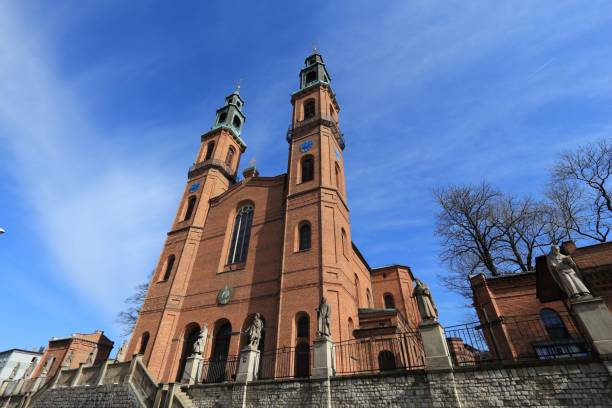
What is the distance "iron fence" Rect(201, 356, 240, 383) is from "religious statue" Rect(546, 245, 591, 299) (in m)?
13.3

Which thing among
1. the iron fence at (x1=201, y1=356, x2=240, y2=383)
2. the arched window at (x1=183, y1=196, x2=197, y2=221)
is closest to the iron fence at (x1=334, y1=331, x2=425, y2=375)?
the iron fence at (x1=201, y1=356, x2=240, y2=383)

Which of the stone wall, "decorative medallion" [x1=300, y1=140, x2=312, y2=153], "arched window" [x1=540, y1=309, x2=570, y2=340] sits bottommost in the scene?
the stone wall

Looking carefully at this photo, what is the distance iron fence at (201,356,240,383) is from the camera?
15.5m

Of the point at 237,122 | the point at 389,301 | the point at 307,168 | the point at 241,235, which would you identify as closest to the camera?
the point at 241,235

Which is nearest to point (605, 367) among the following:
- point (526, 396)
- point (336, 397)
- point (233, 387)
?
point (526, 396)

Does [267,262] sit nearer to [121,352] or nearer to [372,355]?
[372,355]

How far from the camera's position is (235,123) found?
→ 112 feet

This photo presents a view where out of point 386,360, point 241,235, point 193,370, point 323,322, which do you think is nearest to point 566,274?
point 323,322

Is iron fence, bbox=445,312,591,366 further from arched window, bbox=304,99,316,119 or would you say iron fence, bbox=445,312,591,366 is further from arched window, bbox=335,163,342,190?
arched window, bbox=304,99,316,119

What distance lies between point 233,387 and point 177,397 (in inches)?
88.9

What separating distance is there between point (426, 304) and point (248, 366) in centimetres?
684

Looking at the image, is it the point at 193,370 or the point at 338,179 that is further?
the point at 338,179

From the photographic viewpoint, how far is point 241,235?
72.5ft

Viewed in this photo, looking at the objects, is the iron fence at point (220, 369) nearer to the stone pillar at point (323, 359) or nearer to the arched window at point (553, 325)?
the stone pillar at point (323, 359)
